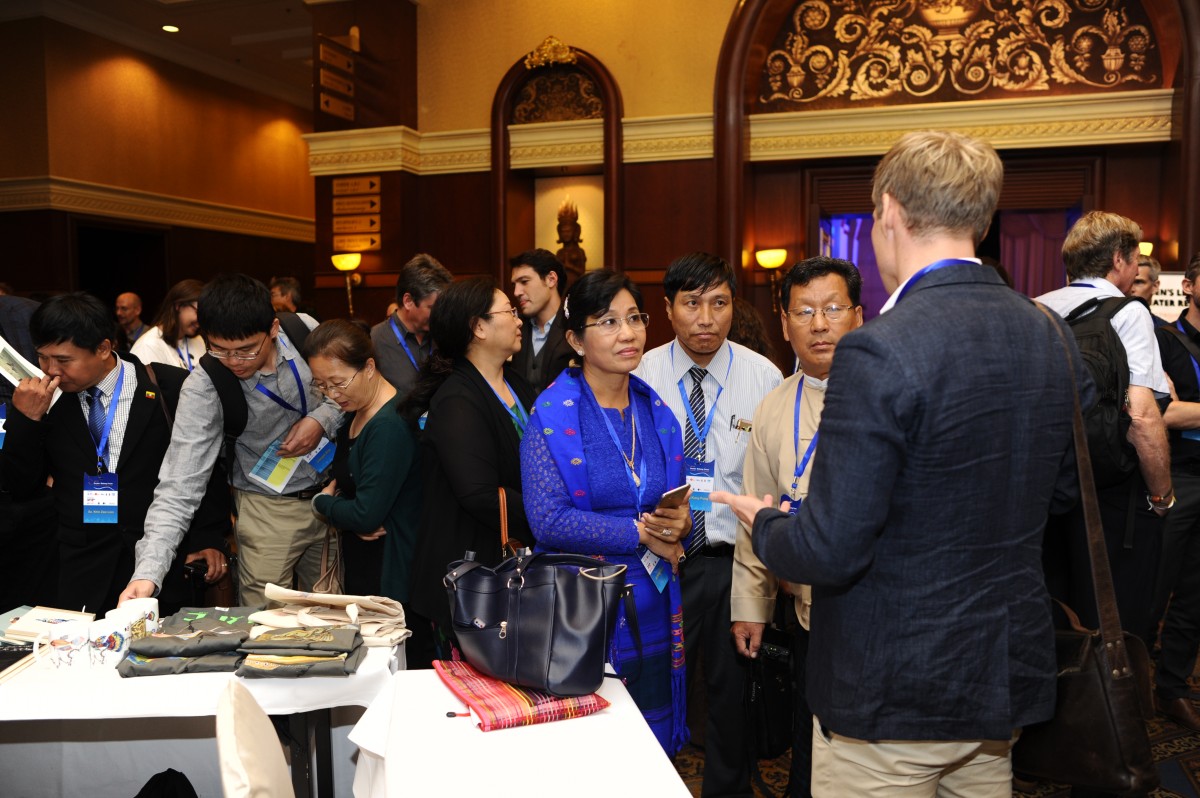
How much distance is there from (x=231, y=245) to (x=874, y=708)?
12.2 m

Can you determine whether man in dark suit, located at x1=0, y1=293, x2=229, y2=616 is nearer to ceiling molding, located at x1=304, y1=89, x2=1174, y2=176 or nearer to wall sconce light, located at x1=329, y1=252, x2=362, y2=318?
wall sconce light, located at x1=329, y1=252, x2=362, y2=318

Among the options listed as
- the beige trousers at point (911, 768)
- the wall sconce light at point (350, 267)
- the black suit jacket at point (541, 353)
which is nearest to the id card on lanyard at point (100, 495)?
the black suit jacket at point (541, 353)

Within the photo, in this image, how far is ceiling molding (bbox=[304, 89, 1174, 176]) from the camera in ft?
23.4

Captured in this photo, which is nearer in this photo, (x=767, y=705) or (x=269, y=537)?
(x=767, y=705)

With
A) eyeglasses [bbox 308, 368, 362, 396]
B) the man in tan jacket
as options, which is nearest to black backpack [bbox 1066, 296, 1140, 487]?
the man in tan jacket

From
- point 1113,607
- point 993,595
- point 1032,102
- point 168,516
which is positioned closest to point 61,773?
point 168,516

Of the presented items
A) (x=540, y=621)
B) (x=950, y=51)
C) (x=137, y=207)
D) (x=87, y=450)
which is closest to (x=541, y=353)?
(x=87, y=450)

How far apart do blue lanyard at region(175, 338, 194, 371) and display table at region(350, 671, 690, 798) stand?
12.7 feet

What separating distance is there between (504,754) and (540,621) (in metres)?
0.24

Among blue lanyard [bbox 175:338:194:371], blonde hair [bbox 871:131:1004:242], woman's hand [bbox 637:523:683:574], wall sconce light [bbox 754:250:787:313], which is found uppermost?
wall sconce light [bbox 754:250:787:313]

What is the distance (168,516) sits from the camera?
8.63ft

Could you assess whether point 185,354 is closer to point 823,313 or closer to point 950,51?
point 823,313

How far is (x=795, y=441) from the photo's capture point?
7.31 feet

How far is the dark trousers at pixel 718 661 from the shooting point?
257cm
